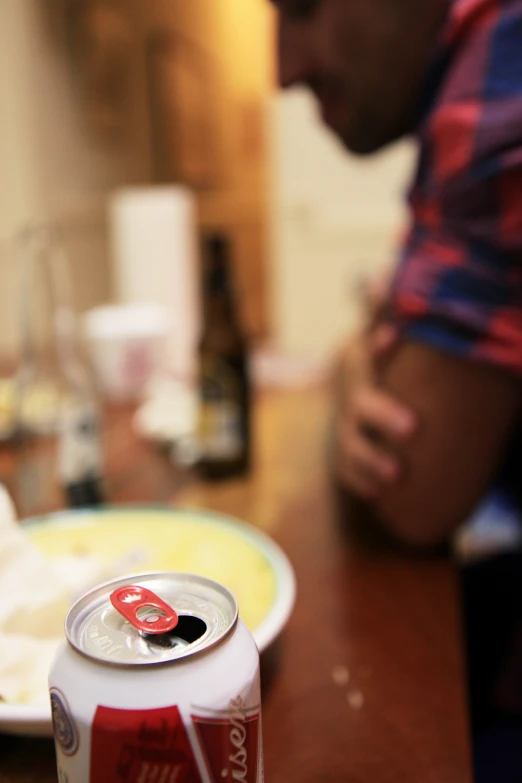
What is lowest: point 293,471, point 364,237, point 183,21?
point 364,237

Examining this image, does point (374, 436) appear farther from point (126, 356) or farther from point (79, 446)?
point (126, 356)

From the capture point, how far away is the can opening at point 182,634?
0.95 ft

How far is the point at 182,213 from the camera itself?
146 cm

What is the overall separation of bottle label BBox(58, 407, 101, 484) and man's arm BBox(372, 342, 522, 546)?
32 centimetres

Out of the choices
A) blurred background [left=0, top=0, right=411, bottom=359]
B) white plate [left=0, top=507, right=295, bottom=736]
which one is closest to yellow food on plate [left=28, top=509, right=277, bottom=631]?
white plate [left=0, top=507, right=295, bottom=736]

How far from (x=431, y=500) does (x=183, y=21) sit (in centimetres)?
208

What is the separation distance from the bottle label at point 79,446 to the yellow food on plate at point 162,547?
0.10m

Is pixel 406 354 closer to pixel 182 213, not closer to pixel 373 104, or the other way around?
pixel 373 104

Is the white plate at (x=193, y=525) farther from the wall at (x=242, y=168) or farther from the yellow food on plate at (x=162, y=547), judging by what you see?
the wall at (x=242, y=168)

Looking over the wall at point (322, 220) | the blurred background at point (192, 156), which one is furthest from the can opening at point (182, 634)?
the wall at point (322, 220)

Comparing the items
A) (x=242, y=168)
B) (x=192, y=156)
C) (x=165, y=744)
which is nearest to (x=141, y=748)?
(x=165, y=744)

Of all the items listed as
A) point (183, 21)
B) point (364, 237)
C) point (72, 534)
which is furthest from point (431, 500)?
point (364, 237)

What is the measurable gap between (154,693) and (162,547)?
38 centimetres

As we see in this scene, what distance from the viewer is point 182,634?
11.8 inches
